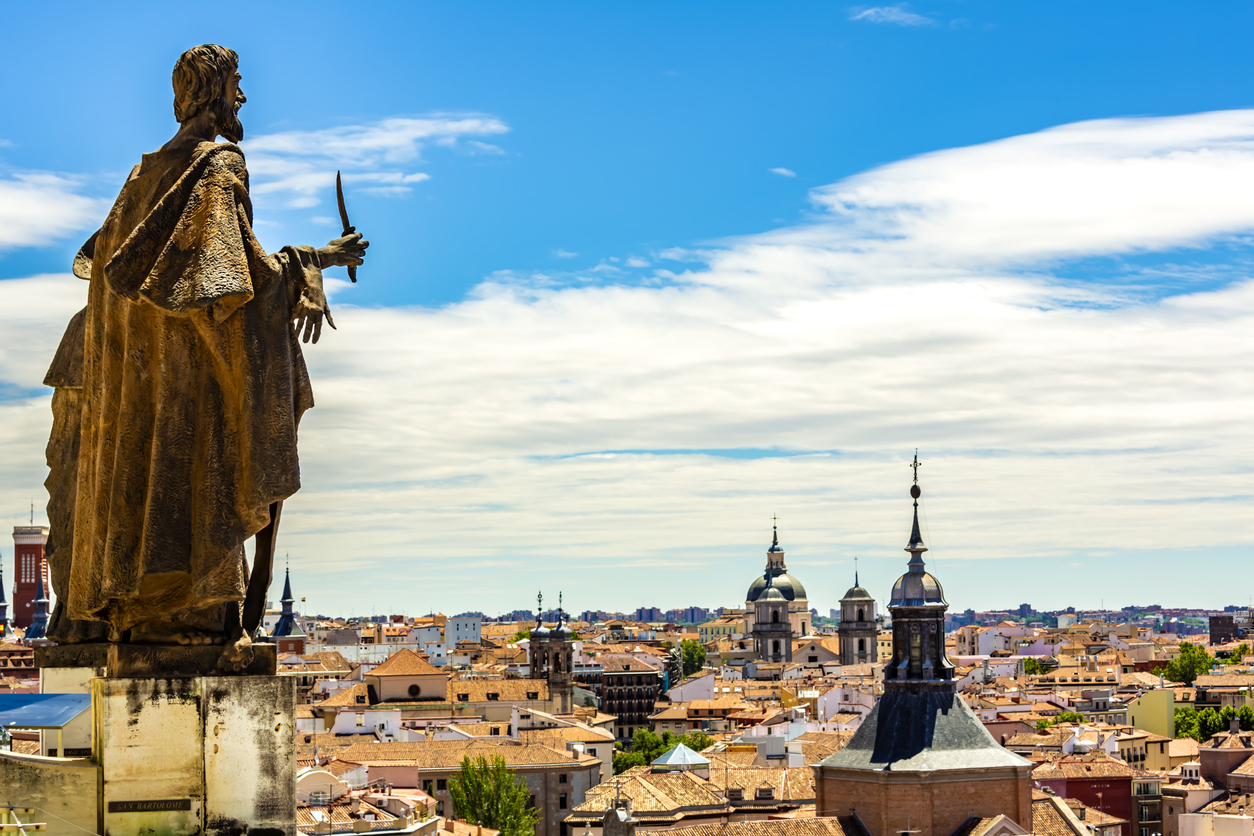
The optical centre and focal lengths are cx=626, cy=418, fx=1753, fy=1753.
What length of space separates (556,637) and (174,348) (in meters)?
97.0

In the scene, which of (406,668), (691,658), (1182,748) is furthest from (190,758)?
(691,658)

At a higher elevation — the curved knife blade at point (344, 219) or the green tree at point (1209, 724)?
the curved knife blade at point (344, 219)

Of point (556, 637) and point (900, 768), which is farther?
point (556, 637)

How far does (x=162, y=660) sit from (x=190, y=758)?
0.31 metres

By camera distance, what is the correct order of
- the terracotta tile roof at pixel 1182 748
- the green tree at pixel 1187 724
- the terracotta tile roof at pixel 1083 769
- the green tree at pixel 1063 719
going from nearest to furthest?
the terracotta tile roof at pixel 1083 769
the terracotta tile roof at pixel 1182 748
the green tree at pixel 1063 719
the green tree at pixel 1187 724

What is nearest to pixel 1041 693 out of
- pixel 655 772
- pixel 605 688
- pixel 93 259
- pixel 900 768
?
pixel 605 688

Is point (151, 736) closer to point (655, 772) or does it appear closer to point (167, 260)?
point (167, 260)

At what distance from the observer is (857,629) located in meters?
158

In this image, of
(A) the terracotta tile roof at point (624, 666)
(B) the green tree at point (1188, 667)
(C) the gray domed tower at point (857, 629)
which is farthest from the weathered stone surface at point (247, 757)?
(C) the gray domed tower at point (857, 629)

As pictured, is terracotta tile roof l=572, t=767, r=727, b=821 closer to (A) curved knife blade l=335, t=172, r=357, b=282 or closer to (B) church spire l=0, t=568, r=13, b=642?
(A) curved knife blade l=335, t=172, r=357, b=282

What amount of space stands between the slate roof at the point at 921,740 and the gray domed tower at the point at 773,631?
10848cm

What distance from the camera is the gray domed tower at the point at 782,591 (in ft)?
549

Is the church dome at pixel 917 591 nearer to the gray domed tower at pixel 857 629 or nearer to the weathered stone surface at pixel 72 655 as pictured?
the weathered stone surface at pixel 72 655

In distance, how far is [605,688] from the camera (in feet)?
411
